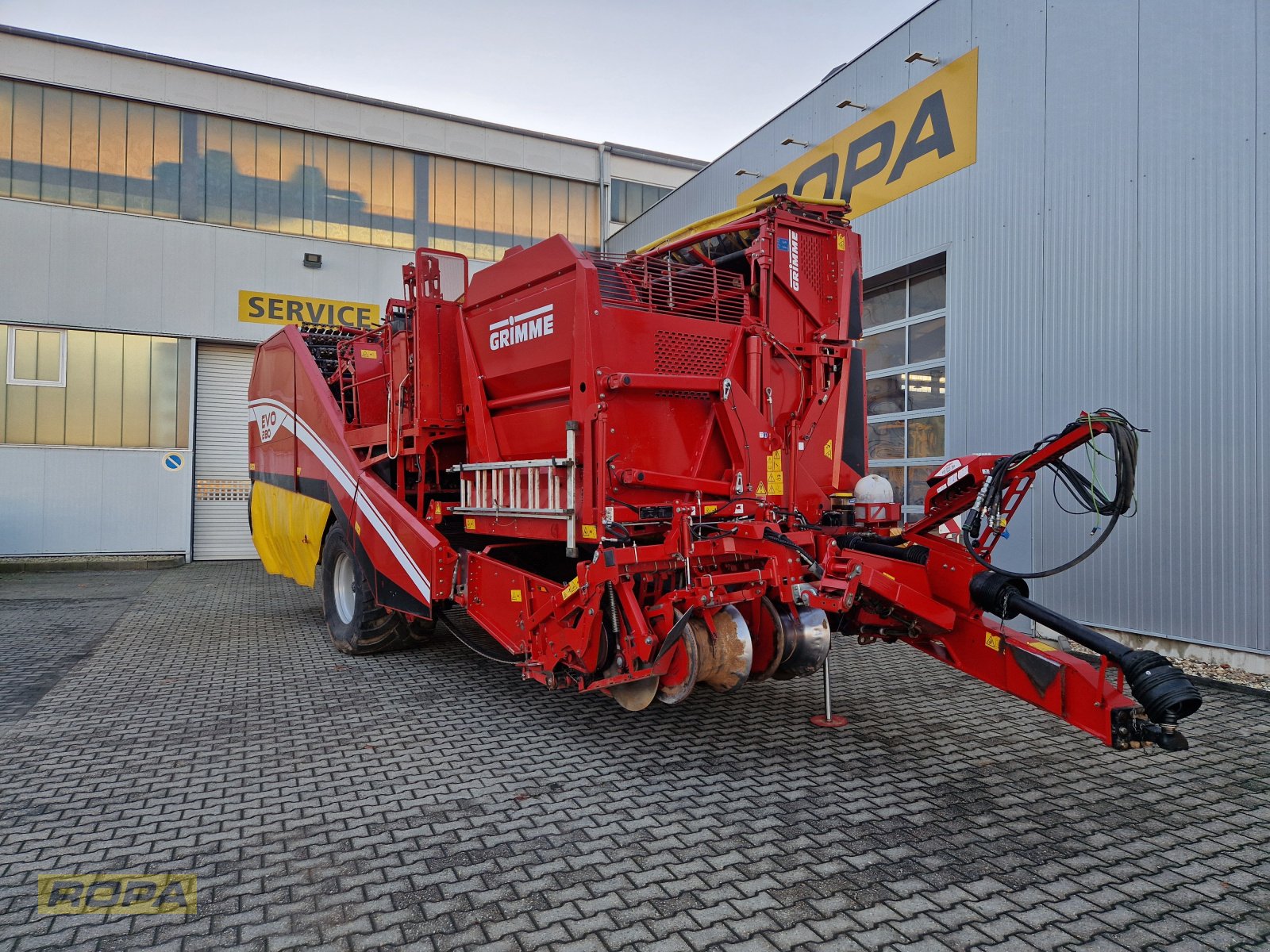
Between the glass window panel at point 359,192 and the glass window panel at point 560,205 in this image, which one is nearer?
the glass window panel at point 359,192

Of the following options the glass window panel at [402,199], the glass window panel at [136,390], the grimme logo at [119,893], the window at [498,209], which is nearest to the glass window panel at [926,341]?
Answer: the grimme logo at [119,893]

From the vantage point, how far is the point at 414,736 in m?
4.71

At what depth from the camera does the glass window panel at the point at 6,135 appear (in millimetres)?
13484

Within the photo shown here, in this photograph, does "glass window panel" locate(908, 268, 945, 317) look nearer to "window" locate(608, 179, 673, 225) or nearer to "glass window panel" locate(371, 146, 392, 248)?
"window" locate(608, 179, 673, 225)

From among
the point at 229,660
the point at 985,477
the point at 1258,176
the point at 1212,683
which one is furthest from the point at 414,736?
the point at 1258,176

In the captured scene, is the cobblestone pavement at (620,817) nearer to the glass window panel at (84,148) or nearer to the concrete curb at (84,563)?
the concrete curb at (84,563)

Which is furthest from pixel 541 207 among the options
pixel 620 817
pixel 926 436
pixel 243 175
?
pixel 620 817

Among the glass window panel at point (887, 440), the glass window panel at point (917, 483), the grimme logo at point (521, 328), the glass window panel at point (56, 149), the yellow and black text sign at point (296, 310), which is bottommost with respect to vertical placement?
the glass window panel at point (917, 483)

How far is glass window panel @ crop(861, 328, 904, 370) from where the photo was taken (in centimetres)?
945

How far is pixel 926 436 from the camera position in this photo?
8.86 meters

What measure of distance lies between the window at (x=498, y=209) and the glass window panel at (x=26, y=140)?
6585mm

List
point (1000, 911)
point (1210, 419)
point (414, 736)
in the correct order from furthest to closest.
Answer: point (1210, 419) → point (414, 736) → point (1000, 911)

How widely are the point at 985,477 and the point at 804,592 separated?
3.46ft

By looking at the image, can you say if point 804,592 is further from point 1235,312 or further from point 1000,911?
point 1235,312
